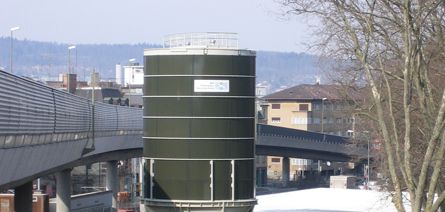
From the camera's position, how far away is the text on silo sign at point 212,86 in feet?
105

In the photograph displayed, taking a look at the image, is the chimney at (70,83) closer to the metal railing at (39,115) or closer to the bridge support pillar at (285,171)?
the bridge support pillar at (285,171)

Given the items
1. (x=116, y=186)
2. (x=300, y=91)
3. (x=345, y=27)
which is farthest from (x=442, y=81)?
(x=300, y=91)

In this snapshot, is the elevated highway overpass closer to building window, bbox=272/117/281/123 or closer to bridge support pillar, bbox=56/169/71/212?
bridge support pillar, bbox=56/169/71/212

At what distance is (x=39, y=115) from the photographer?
116 ft

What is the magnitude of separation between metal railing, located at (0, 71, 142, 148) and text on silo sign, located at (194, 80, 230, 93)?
478cm

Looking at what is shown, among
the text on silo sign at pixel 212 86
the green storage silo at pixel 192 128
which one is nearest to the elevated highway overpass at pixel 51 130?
the green storage silo at pixel 192 128

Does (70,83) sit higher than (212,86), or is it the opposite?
(70,83)

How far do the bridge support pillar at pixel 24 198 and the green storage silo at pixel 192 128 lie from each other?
7.44 meters

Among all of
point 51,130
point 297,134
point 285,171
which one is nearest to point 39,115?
point 51,130

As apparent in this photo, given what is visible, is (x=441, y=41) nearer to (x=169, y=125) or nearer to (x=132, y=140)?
(x=169, y=125)

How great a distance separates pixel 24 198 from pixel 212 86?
9945mm

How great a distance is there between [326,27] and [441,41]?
2.29 m

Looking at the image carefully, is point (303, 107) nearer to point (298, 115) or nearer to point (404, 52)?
point (298, 115)

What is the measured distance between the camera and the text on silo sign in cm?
3188
